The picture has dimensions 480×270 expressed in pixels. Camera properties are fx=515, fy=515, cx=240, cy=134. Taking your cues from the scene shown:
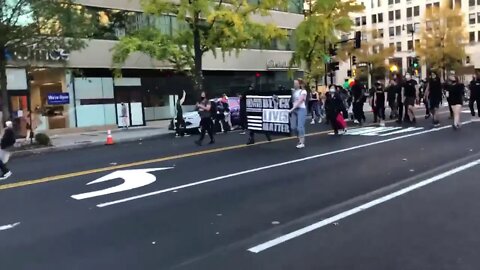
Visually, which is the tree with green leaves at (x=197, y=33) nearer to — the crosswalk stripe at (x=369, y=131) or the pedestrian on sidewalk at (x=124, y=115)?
the pedestrian on sidewalk at (x=124, y=115)

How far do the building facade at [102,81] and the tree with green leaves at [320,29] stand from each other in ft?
16.9

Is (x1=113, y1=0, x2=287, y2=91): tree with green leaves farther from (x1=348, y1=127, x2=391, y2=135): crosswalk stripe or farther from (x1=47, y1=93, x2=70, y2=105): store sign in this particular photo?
(x1=348, y1=127, x2=391, y2=135): crosswalk stripe

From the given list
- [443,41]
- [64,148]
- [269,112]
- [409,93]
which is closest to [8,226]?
[269,112]

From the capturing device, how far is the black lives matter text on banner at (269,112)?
13609 millimetres

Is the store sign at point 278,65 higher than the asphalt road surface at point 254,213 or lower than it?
higher

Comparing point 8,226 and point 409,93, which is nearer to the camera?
point 8,226

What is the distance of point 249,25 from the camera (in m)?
25.5

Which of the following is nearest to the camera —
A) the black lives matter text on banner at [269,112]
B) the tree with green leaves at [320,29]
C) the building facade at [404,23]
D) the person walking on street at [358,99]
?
the black lives matter text on banner at [269,112]

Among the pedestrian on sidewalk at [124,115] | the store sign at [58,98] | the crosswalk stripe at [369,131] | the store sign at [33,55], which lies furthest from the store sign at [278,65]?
the crosswalk stripe at [369,131]

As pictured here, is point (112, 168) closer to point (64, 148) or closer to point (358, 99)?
point (64, 148)

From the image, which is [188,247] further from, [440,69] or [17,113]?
[440,69]

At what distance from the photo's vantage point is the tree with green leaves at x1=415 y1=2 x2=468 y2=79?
64375 millimetres

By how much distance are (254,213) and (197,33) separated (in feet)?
65.8

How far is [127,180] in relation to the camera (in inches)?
365
